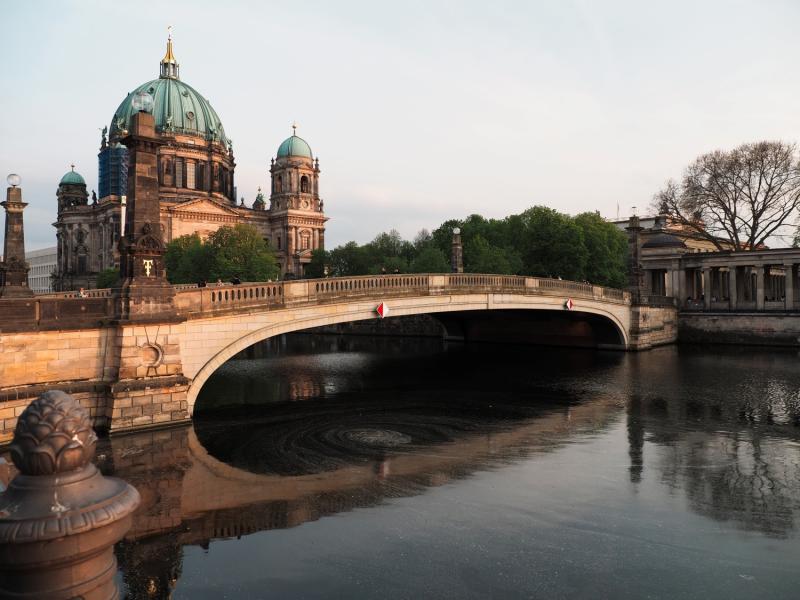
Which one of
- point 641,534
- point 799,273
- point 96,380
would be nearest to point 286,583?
point 641,534

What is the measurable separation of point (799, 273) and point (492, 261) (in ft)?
76.8

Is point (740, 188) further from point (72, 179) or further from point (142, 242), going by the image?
point (72, 179)

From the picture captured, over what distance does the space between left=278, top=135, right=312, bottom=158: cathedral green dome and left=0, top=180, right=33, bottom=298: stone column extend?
209ft

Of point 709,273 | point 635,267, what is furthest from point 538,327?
point 709,273

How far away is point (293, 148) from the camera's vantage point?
277 ft

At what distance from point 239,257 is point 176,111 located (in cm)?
4118

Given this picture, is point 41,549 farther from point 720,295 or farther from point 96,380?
point 720,295

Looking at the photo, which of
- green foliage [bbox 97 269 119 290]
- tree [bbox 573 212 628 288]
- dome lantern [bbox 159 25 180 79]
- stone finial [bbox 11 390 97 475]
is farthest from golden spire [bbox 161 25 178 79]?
stone finial [bbox 11 390 97 475]

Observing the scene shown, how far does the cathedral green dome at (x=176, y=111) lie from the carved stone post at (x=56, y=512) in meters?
85.0

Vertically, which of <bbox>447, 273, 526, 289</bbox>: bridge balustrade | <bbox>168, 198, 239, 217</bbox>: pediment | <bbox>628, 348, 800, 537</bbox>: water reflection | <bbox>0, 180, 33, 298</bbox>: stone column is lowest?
<bbox>628, 348, 800, 537</bbox>: water reflection

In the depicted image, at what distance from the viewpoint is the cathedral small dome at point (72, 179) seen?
298 ft

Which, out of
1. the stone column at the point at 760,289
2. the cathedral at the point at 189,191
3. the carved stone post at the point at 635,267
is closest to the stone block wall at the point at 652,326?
the carved stone post at the point at 635,267

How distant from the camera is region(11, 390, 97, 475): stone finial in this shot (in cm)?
292

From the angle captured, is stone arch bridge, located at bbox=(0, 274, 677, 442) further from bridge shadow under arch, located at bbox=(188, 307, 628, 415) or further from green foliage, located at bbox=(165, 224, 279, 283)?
green foliage, located at bbox=(165, 224, 279, 283)
